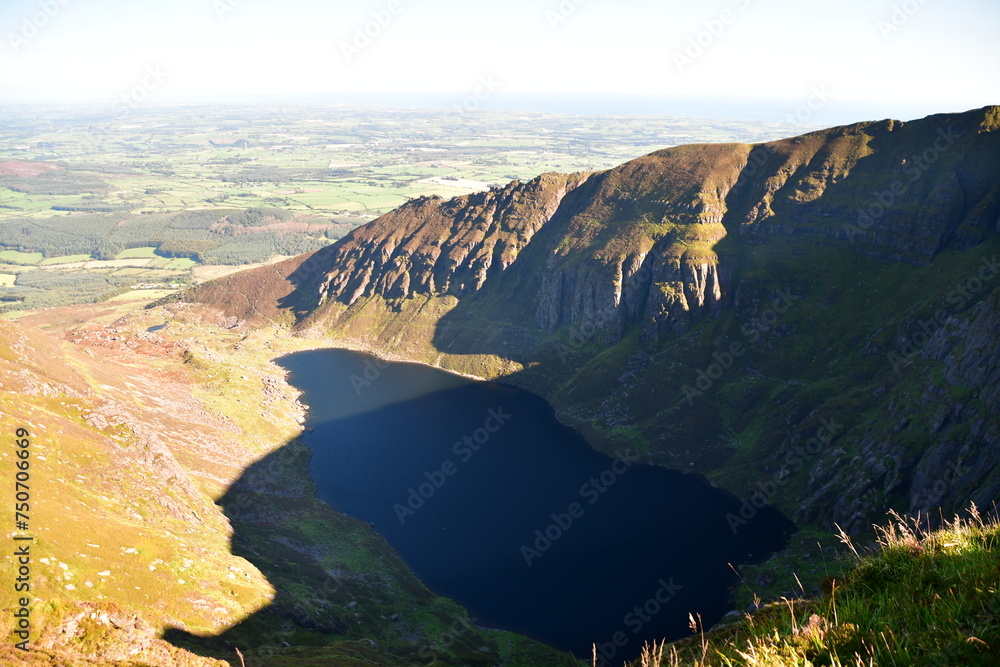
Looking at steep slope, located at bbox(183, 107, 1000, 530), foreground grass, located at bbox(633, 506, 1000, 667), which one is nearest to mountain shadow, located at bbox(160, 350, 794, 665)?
steep slope, located at bbox(183, 107, 1000, 530)

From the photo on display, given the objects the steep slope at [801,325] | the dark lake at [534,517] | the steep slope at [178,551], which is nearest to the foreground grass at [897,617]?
the steep slope at [178,551]

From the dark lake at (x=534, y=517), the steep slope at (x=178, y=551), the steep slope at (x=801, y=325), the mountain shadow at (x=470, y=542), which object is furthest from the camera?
the steep slope at (x=801, y=325)

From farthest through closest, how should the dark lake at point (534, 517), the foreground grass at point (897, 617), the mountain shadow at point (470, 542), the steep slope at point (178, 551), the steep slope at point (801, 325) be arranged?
the steep slope at point (801, 325)
the dark lake at point (534, 517)
the mountain shadow at point (470, 542)
the steep slope at point (178, 551)
the foreground grass at point (897, 617)

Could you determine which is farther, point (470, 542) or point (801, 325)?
point (801, 325)

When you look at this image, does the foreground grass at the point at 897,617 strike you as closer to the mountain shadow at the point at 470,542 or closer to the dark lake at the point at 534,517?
the mountain shadow at the point at 470,542

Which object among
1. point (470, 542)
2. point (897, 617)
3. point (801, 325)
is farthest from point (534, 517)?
point (897, 617)

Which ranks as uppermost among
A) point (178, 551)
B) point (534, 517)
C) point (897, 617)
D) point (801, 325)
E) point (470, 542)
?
point (897, 617)

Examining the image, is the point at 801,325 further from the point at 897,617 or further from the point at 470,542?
the point at 897,617
